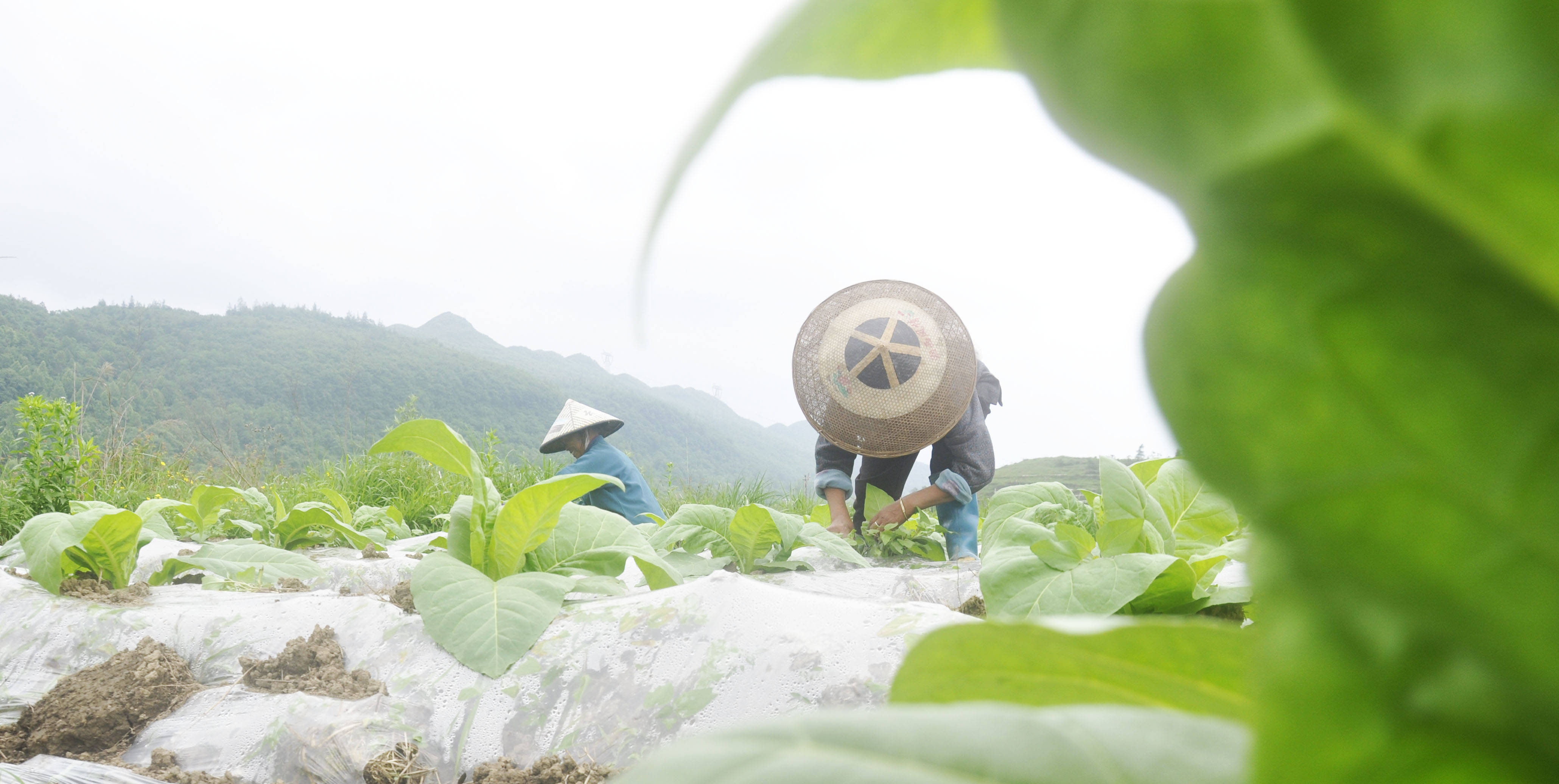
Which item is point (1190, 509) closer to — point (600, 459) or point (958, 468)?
point (958, 468)

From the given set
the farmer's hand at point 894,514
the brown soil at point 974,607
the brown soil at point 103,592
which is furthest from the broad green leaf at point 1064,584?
the farmer's hand at point 894,514

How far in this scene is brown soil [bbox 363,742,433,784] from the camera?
1.17 metres

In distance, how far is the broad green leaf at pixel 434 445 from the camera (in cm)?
143

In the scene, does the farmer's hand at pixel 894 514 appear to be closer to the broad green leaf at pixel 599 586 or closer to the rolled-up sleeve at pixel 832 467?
the rolled-up sleeve at pixel 832 467

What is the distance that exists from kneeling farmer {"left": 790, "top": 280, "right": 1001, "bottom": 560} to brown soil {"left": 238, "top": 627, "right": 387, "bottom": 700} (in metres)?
2.07

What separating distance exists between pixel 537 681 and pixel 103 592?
4.12 ft

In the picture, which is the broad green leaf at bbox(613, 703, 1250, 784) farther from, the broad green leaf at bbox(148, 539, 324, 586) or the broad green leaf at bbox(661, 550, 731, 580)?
the broad green leaf at bbox(148, 539, 324, 586)

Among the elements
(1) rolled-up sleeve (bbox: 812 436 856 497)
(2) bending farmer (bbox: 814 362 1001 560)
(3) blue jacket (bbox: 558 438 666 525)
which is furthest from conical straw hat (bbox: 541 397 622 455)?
(2) bending farmer (bbox: 814 362 1001 560)

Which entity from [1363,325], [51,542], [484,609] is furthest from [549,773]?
[51,542]

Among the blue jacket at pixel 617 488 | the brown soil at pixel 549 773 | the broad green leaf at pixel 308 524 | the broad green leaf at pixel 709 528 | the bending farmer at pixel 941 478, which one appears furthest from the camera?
the blue jacket at pixel 617 488

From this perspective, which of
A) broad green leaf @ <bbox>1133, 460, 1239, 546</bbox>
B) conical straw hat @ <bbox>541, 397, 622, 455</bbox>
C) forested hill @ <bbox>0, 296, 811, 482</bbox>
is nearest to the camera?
broad green leaf @ <bbox>1133, 460, 1239, 546</bbox>

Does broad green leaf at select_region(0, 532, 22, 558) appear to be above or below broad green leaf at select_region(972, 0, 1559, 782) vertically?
below

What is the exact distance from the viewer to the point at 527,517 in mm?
1625

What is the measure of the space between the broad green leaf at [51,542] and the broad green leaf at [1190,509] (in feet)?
7.47
